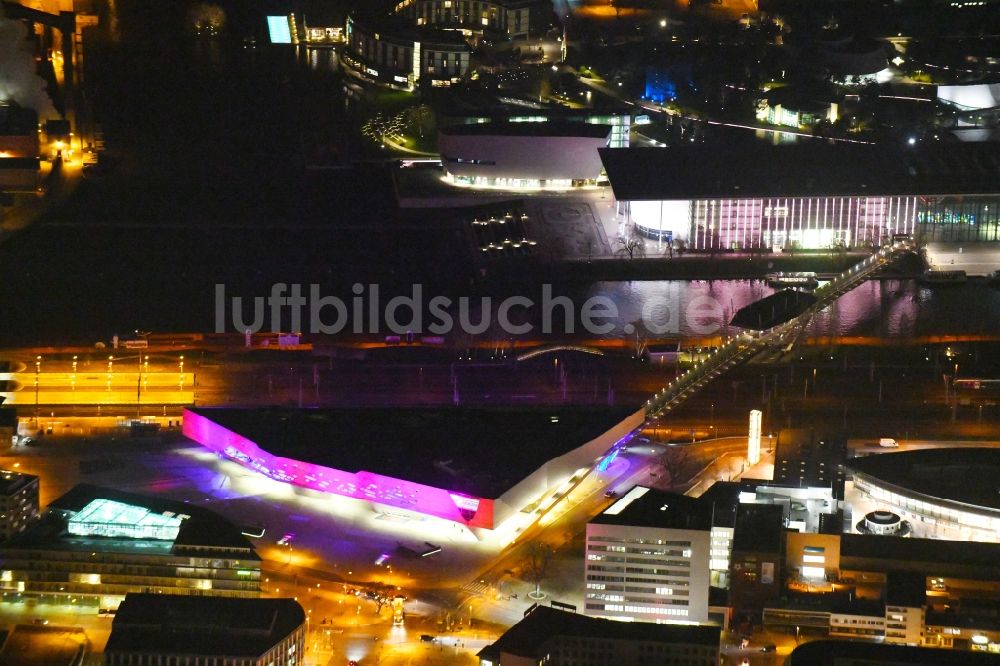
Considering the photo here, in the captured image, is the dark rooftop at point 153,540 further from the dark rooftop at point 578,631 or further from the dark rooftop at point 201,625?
the dark rooftop at point 578,631

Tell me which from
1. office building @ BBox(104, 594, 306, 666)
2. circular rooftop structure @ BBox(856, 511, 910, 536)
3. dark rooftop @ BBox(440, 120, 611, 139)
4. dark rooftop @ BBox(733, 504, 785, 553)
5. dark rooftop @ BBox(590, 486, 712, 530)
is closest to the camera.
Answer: office building @ BBox(104, 594, 306, 666)

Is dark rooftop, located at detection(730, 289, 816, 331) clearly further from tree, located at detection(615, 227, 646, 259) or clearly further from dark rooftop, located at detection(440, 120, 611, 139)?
dark rooftop, located at detection(440, 120, 611, 139)

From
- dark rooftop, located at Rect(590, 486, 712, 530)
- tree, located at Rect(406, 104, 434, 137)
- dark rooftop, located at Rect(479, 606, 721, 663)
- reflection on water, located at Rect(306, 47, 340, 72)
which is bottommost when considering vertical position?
dark rooftop, located at Rect(479, 606, 721, 663)

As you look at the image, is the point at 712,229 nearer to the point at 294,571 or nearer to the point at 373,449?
the point at 373,449

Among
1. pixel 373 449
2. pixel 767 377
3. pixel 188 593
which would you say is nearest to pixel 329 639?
Result: pixel 188 593

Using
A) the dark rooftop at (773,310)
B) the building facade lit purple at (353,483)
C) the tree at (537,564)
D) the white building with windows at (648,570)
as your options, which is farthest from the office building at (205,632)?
the dark rooftop at (773,310)

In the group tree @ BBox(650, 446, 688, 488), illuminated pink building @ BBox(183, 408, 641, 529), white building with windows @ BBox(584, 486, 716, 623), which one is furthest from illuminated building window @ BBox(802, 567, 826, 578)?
illuminated pink building @ BBox(183, 408, 641, 529)

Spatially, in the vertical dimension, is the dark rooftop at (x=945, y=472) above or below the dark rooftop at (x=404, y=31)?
below
